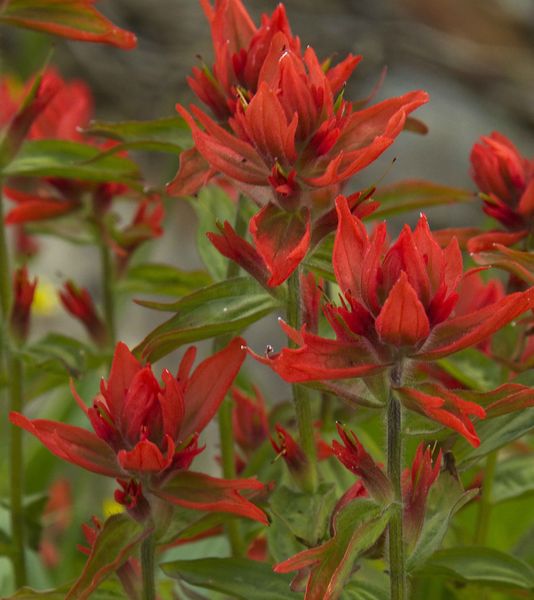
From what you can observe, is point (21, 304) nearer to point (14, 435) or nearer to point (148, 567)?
point (14, 435)

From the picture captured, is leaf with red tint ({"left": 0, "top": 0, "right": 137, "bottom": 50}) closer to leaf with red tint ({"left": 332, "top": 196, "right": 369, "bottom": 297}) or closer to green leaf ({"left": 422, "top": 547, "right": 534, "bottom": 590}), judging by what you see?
leaf with red tint ({"left": 332, "top": 196, "right": 369, "bottom": 297})

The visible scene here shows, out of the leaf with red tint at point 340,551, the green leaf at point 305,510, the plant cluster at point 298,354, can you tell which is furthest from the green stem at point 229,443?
the leaf with red tint at point 340,551

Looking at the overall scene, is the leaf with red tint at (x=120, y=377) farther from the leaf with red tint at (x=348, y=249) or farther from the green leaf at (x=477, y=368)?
the green leaf at (x=477, y=368)

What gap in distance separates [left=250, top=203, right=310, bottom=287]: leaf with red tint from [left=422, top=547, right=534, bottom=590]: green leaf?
0.24 meters

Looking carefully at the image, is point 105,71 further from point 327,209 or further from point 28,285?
point 327,209

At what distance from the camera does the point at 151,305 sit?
0.73 meters

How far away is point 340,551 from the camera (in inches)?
24.6

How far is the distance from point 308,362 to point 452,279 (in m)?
0.10

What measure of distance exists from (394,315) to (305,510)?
8.6 inches

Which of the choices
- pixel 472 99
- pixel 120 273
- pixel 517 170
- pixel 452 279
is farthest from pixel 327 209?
pixel 472 99

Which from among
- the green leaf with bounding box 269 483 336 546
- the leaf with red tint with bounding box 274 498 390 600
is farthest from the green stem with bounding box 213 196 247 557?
the leaf with red tint with bounding box 274 498 390 600

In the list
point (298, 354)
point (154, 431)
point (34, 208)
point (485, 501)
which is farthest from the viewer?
point (34, 208)

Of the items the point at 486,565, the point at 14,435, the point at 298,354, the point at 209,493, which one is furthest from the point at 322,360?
the point at 14,435

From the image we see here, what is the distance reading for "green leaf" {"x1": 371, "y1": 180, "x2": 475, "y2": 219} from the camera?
3.01 ft
